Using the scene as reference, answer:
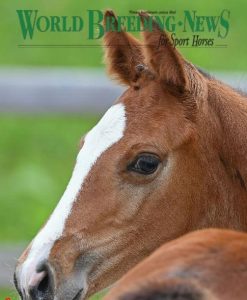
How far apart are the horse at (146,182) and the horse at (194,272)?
970mm

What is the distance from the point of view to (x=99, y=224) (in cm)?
425

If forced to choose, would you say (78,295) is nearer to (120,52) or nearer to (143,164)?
(143,164)

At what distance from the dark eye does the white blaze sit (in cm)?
11

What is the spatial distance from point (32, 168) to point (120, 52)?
450 centimetres

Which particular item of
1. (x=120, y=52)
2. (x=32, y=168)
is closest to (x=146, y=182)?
(x=120, y=52)

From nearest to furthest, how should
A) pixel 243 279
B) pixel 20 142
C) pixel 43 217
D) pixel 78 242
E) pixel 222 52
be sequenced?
pixel 243 279
pixel 78 242
pixel 43 217
pixel 20 142
pixel 222 52

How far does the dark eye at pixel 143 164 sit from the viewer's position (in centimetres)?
428

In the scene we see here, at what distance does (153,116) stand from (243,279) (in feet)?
4.74

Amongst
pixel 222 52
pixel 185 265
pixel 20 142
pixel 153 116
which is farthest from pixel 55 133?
pixel 185 265

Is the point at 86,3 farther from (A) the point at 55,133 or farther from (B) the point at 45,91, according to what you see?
(B) the point at 45,91

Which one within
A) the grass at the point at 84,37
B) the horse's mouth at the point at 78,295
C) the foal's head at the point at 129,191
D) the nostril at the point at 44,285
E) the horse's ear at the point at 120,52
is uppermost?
the horse's ear at the point at 120,52

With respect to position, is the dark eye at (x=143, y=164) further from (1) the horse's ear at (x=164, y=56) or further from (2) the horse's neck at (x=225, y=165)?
(1) the horse's ear at (x=164, y=56)

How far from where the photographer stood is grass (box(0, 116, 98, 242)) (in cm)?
838

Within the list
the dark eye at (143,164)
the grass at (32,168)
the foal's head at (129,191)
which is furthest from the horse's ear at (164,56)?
the grass at (32,168)
